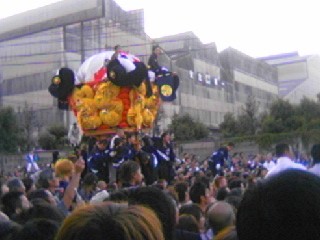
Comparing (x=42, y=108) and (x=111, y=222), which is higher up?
(x=42, y=108)

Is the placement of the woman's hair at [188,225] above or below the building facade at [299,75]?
below

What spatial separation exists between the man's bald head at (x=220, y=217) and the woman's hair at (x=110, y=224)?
221 cm

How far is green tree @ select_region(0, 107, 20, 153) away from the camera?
40403 mm

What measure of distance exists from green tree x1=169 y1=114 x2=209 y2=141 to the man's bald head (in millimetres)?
44093

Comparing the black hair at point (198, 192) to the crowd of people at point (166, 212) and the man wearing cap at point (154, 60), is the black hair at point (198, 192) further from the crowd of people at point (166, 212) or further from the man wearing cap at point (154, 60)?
the man wearing cap at point (154, 60)

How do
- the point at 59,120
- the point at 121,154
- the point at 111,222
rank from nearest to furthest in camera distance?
the point at 111,222, the point at 121,154, the point at 59,120

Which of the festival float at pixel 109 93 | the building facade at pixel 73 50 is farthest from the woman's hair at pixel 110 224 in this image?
the building facade at pixel 73 50

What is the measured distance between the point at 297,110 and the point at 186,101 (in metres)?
13.9

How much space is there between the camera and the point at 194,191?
7.35m

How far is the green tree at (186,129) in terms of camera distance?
48969 mm

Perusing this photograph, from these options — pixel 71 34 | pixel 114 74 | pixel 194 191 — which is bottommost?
pixel 194 191

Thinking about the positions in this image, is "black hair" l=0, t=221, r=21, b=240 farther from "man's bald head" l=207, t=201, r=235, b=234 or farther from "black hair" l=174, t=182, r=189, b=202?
"black hair" l=174, t=182, r=189, b=202

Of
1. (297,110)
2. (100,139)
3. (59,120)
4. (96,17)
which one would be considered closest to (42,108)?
(59,120)

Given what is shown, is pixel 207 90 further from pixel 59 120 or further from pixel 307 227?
pixel 307 227
